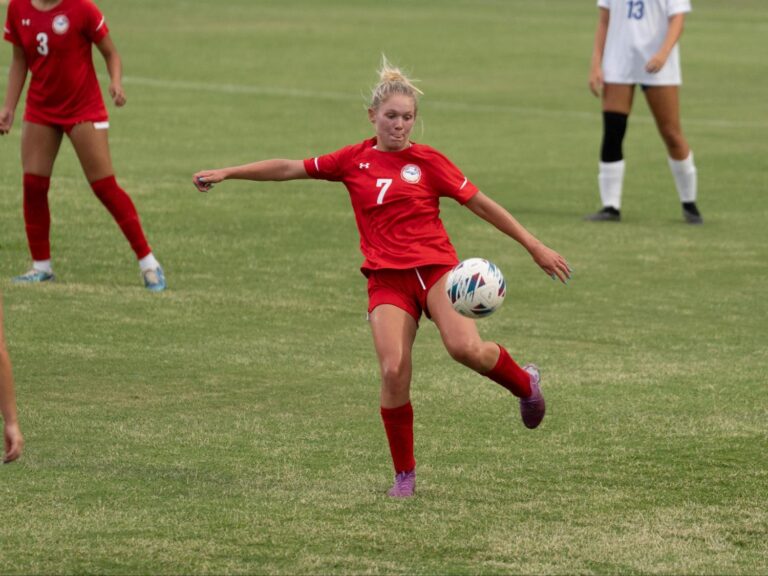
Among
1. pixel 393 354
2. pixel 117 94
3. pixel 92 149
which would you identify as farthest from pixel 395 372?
pixel 92 149

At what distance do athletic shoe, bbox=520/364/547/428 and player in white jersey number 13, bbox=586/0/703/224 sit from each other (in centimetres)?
Answer: 758

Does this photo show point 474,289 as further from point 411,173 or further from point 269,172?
point 269,172

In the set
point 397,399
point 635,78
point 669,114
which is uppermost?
point 397,399

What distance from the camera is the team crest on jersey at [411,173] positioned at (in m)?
7.19

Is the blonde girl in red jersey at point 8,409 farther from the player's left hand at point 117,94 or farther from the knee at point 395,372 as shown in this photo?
the player's left hand at point 117,94

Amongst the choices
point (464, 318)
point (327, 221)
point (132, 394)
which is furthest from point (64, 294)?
point (464, 318)

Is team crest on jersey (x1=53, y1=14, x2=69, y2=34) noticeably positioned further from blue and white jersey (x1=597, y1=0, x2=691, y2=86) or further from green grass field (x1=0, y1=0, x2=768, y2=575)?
blue and white jersey (x1=597, y1=0, x2=691, y2=86)

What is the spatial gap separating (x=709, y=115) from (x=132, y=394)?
17.1 metres

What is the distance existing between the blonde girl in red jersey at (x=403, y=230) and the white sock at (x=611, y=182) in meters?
8.01

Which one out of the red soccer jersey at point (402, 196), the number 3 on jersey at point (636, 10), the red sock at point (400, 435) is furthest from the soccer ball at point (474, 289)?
the number 3 on jersey at point (636, 10)

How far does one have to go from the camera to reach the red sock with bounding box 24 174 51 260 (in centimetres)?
1142

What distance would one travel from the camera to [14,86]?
1133 centimetres

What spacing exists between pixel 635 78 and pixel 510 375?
821 centimetres

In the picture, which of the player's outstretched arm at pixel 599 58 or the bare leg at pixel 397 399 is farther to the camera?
the player's outstretched arm at pixel 599 58
